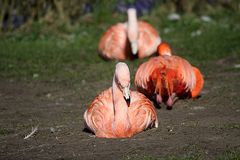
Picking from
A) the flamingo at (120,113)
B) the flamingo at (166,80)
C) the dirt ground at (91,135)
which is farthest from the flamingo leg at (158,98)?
the flamingo at (120,113)

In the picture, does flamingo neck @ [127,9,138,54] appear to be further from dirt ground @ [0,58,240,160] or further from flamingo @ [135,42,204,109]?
flamingo @ [135,42,204,109]

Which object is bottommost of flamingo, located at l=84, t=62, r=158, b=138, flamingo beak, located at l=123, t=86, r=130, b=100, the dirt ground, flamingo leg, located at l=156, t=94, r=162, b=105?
the dirt ground

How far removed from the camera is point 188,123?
7.07 metres

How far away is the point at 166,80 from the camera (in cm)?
787

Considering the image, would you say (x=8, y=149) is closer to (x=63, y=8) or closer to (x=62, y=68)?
(x=62, y=68)

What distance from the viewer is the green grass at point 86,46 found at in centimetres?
1080

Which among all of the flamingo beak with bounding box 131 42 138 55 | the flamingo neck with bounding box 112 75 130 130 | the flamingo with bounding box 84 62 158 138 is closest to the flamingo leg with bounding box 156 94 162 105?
the flamingo with bounding box 84 62 158 138

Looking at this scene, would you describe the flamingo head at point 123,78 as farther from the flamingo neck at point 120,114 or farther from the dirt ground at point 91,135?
the dirt ground at point 91,135

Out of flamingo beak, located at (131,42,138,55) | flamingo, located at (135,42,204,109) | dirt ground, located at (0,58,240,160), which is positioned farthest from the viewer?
flamingo beak, located at (131,42,138,55)

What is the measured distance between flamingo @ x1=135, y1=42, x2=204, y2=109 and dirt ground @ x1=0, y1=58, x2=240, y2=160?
0.14 metres

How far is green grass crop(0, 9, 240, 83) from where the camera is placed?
1080 centimetres

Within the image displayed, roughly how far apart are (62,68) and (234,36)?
3320 millimetres

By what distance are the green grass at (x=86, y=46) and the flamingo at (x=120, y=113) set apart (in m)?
3.33

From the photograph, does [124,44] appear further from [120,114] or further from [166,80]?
[120,114]
